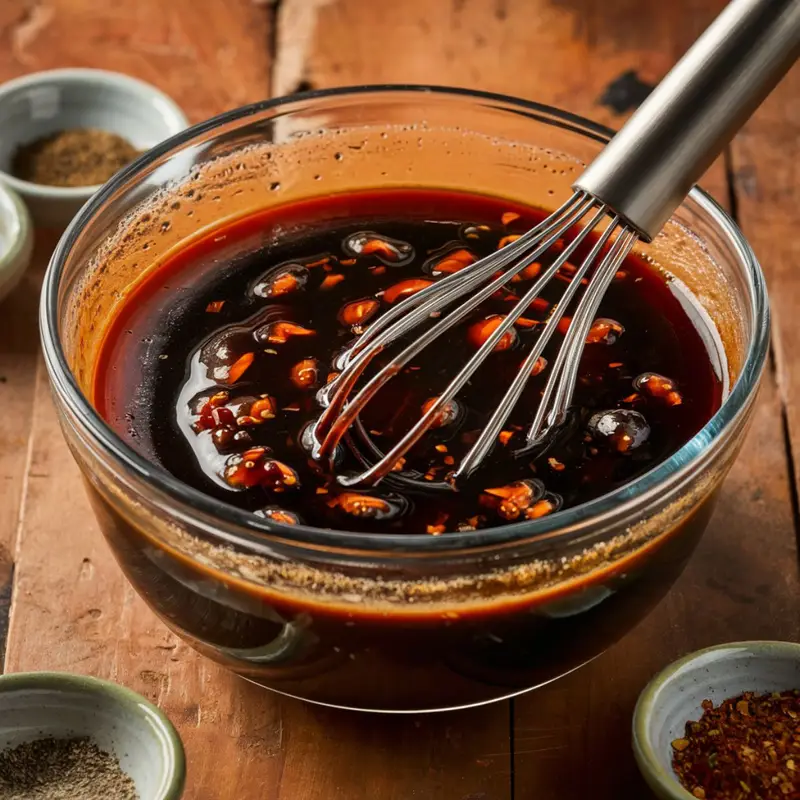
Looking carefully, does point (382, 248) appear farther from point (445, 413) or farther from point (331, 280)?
point (445, 413)

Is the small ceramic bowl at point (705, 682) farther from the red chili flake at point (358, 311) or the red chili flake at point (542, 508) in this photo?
the red chili flake at point (358, 311)

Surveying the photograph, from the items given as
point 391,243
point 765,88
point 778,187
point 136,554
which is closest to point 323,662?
point 136,554

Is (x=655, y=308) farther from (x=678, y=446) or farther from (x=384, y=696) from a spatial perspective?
(x=384, y=696)

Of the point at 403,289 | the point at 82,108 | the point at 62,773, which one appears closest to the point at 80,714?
the point at 62,773

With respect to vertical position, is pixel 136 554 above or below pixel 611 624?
above

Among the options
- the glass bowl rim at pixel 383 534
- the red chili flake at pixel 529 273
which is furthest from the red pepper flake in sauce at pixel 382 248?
the glass bowl rim at pixel 383 534

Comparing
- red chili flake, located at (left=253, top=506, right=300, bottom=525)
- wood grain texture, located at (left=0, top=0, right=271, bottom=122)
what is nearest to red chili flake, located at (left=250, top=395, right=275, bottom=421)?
red chili flake, located at (left=253, top=506, right=300, bottom=525)

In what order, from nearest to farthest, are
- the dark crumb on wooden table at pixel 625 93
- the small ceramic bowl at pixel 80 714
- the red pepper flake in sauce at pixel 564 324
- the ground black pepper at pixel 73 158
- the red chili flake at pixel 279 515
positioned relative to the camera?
the red chili flake at pixel 279 515, the small ceramic bowl at pixel 80 714, the red pepper flake in sauce at pixel 564 324, the ground black pepper at pixel 73 158, the dark crumb on wooden table at pixel 625 93
